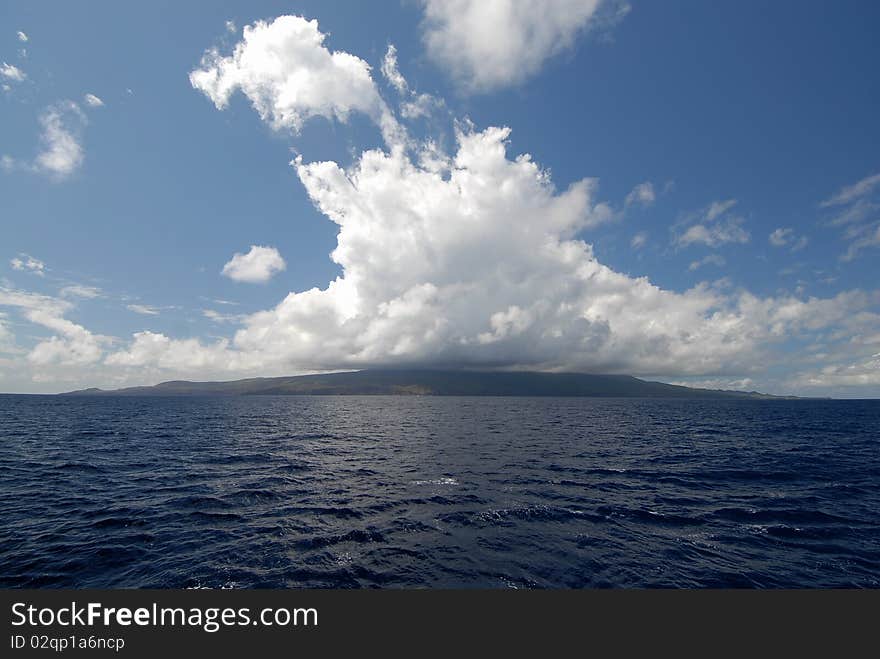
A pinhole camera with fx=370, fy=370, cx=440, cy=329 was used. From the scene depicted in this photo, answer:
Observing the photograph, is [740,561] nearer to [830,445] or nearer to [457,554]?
[457,554]

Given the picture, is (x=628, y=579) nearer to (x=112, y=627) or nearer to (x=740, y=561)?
(x=740, y=561)

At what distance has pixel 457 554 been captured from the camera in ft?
63.2

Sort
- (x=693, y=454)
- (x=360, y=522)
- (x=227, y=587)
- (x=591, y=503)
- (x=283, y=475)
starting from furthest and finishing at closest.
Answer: (x=693, y=454)
(x=283, y=475)
(x=591, y=503)
(x=360, y=522)
(x=227, y=587)

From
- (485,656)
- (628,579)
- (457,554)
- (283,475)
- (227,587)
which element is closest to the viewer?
(485,656)

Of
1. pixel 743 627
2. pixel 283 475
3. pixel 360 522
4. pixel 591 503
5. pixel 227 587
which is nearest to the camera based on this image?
pixel 743 627

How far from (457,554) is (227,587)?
1065 centimetres

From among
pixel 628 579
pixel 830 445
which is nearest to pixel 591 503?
pixel 628 579

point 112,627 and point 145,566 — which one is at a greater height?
point 112,627

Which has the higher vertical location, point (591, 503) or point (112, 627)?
point (112, 627)

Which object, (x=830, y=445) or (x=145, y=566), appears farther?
(x=830, y=445)

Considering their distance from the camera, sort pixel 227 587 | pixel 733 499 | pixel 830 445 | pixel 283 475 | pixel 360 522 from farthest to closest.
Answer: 1. pixel 830 445
2. pixel 283 475
3. pixel 733 499
4. pixel 360 522
5. pixel 227 587

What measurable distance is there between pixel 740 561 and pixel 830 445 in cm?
6858

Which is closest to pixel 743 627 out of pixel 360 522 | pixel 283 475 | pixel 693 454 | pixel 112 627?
pixel 360 522

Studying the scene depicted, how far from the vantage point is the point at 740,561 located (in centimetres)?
1944
